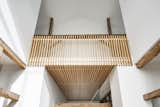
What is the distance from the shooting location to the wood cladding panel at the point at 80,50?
3.20 meters

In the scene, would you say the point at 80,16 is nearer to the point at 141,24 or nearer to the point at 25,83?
the point at 141,24

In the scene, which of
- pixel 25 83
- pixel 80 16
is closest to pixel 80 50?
pixel 25 83

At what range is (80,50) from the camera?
3.44 metres

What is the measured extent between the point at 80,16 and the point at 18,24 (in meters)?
3.01

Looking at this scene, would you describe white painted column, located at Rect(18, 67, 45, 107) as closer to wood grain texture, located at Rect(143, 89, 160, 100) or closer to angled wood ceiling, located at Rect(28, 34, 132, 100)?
angled wood ceiling, located at Rect(28, 34, 132, 100)

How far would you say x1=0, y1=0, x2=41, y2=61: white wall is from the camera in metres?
2.36

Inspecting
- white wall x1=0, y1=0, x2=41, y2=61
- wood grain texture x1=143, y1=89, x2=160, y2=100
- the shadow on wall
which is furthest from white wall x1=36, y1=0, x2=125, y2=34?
wood grain texture x1=143, y1=89, x2=160, y2=100

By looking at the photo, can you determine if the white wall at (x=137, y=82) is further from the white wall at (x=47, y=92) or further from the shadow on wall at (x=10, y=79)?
the shadow on wall at (x=10, y=79)

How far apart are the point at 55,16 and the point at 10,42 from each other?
3.06 m

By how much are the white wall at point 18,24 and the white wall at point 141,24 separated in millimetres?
2468

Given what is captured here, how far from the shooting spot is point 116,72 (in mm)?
3131

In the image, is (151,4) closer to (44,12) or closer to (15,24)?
(15,24)

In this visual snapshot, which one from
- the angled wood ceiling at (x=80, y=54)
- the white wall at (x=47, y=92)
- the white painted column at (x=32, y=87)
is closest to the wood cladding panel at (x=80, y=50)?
the angled wood ceiling at (x=80, y=54)

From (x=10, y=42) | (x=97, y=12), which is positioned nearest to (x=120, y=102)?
(x=10, y=42)
